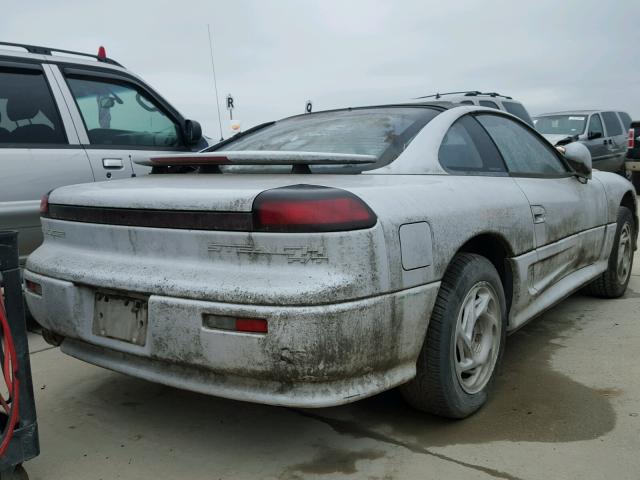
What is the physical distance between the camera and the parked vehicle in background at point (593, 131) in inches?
462

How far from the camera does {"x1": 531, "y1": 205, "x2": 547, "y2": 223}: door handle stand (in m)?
3.16

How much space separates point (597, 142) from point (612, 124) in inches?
53.9

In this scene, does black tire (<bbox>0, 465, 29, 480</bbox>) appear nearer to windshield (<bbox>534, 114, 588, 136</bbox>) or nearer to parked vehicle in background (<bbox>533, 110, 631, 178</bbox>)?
parked vehicle in background (<bbox>533, 110, 631, 178</bbox>)

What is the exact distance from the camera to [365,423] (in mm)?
2660

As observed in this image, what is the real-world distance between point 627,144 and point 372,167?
41.7 ft

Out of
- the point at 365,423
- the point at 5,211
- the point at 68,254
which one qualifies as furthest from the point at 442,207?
the point at 5,211

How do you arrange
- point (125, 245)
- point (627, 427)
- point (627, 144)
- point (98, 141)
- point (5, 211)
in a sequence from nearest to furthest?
point (125, 245)
point (627, 427)
point (5, 211)
point (98, 141)
point (627, 144)

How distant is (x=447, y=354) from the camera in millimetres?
2424

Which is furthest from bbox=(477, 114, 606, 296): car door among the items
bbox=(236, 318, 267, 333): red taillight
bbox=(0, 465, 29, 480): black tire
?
bbox=(0, 465, 29, 480): black tire

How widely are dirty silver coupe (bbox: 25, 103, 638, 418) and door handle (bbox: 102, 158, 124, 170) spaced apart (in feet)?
4.76

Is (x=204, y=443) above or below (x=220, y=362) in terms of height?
below

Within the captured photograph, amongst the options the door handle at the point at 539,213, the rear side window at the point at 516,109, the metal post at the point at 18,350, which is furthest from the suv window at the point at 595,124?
the metal post at the point at 18,350

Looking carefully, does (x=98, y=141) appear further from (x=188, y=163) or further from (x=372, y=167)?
(x=372, y=167)

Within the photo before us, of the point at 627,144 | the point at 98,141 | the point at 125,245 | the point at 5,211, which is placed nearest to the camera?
the point at 125,245
